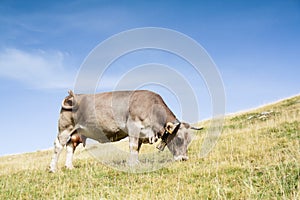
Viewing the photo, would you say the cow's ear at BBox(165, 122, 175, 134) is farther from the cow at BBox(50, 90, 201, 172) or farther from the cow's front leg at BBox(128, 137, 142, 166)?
the cow's front leg at BBox(128, 137, 142, 166)

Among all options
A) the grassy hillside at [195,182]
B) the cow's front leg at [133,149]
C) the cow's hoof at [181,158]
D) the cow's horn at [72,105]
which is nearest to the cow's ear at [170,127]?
the cow's hoof at [181,158]

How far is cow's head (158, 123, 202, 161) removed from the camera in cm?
1160

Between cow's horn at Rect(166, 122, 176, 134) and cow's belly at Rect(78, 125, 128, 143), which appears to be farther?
cow's belly at Rect(78, 125, 128, 143)

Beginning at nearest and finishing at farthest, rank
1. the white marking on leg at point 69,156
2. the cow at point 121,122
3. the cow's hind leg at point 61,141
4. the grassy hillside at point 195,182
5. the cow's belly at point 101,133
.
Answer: the grassy hillside at point 195,182 < the cow at point 121,122 < the white marking on leg at point 69,156 < the cow's belly at point 101,133 < the cow's hind leg at point 61,141

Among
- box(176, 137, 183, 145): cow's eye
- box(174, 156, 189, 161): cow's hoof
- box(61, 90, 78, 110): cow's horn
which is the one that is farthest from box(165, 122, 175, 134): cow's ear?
box(61, 90, 78, 110): cow's horn

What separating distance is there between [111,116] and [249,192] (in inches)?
284

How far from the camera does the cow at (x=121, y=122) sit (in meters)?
11.7

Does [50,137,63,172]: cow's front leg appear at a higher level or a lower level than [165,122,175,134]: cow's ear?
lower

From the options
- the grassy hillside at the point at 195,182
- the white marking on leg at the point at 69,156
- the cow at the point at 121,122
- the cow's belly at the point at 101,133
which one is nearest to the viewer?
the grassy hillside at the point at 195,182

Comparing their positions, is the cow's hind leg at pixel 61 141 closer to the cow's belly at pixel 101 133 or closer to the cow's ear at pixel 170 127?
the cow's belly at pixel 101 133

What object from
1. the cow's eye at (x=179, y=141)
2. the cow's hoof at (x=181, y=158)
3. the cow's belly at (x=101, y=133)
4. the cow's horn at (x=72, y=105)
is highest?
the cow's horn at (x=72, y=105)

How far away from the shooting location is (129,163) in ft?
36.4

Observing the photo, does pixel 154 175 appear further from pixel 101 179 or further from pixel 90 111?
pixel 90 111

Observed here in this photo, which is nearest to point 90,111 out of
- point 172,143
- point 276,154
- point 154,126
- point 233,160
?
point 154,126
